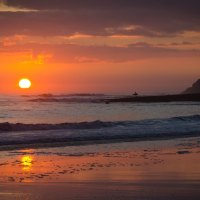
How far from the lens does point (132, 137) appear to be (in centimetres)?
2011

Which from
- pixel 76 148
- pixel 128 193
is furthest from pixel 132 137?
pixel 128 193

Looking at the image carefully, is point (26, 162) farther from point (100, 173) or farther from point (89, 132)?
point (89, 132)

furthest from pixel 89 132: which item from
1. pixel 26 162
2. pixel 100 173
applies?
pixel 100 173

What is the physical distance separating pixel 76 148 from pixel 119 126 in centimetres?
908

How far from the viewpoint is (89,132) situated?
822 inches

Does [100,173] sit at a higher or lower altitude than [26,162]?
lower

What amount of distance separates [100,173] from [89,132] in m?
10.8

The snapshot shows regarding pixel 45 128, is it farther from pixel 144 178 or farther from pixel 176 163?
pixel 144 178

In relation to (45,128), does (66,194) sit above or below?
below

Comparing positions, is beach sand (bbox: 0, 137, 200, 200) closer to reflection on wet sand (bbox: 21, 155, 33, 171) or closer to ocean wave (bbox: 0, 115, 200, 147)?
reflection on wet sand (bbox: 21, 155, 33, 171)

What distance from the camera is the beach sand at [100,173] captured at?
7988mm

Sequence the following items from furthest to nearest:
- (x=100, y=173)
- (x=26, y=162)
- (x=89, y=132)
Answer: (x=89, y=132) < (x=26, y=162) < (x=100, y=173)

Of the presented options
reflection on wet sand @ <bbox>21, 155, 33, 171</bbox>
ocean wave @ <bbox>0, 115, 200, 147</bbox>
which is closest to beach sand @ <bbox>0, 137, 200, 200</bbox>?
reflection on wet sand @ <bbox>21, 155, 33, 171</bbox>

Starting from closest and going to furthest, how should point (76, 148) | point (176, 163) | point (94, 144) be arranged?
1. point (176, 163)
2. point (76, 148)
3. point (94, 144)
